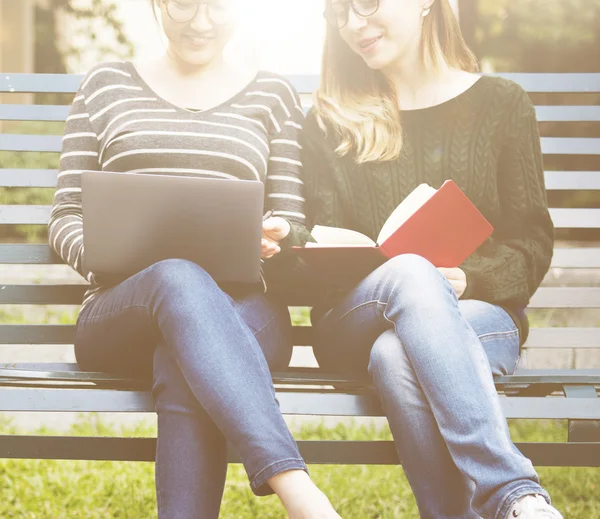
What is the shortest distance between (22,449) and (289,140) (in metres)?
1.06

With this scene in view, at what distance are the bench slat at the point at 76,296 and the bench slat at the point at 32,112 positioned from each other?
0.54m

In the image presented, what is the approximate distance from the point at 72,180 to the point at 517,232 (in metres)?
1.16

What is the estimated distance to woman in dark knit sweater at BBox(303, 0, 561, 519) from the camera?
169 centimetres

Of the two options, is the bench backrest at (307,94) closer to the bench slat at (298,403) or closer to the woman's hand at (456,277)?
the woman's hand at (456,277)

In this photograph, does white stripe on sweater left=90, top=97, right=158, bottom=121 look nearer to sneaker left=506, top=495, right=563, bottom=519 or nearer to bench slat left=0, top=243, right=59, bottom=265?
bench slat left=0, top=243, right=59, bottom=265

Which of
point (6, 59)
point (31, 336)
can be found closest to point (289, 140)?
point (31, 336)

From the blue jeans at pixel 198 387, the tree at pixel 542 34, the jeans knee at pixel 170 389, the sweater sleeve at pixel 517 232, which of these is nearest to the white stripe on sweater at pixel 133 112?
the blue jeans at pixel 198 387

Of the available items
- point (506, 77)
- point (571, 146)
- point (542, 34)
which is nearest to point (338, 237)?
point (506, 77)

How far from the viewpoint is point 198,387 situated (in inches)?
65.6

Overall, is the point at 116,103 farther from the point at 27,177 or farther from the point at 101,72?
the point at 27,177

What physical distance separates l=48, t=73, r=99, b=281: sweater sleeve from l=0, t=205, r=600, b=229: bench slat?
12.8 inches

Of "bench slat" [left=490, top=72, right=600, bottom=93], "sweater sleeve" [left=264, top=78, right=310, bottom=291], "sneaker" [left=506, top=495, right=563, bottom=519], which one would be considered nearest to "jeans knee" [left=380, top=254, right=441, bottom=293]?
"sweater sleeve" [left=264, top=78, right=310, bottom=291]

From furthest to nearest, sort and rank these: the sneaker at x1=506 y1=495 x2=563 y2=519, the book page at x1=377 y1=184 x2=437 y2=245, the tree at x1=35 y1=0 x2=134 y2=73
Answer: the tree at x1=35 y1=0 x2=134 y2=73
the book page at x1=377 y1=184 x2=437 y2=245
the sneaker at x1=506 y1=495 x2=563 y2=519

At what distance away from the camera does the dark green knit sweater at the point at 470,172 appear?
226 centimetres
